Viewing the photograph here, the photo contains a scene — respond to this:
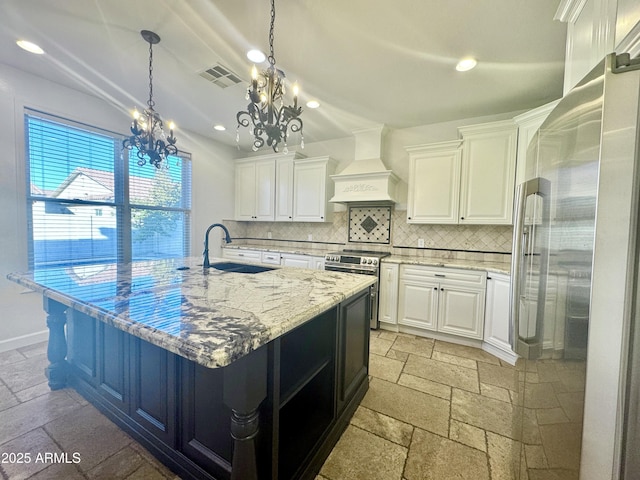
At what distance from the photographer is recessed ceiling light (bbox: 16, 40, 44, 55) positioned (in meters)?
2.20

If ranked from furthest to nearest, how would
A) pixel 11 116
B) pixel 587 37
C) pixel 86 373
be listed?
pixel 11 116, pixel 86 373, pixel 587 37

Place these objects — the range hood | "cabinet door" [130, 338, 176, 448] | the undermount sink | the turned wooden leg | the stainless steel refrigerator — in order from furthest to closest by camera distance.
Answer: the range hood
the undermount sink
the turned wooden leg
"cabinet door" [130, 338, 176, 448]
the stainless steel refrigerator

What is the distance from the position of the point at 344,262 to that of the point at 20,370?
3.34 metres

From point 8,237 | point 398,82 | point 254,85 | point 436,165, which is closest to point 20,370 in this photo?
point 8,237

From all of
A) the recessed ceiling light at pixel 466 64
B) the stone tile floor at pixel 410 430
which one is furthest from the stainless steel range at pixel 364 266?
the recessed ceiling light at pixel 466 64

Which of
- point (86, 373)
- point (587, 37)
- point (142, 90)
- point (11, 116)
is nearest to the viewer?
point (587, 37)

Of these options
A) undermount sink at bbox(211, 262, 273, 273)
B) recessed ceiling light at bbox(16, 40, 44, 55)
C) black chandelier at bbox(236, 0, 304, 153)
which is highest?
recessed ceiling light at bbox(16, 40, 44, 55)

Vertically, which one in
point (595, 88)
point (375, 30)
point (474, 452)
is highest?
point (375, 30)

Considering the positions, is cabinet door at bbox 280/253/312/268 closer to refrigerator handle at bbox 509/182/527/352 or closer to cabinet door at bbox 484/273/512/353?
cabinet door at bbox 484/273/512/353

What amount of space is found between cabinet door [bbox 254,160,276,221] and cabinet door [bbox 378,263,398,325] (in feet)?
7.59

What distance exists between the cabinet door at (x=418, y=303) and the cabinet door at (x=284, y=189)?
2.25m

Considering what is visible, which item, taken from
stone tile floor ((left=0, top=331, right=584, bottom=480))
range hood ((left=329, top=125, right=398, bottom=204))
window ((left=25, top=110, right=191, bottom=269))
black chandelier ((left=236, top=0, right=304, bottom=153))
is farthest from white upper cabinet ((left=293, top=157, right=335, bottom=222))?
stone tile floor ((left=0, top=331, right=584, bottom=480))

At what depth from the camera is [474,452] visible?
157cm

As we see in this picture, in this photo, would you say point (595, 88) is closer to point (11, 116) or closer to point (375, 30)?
point (375, 30)
